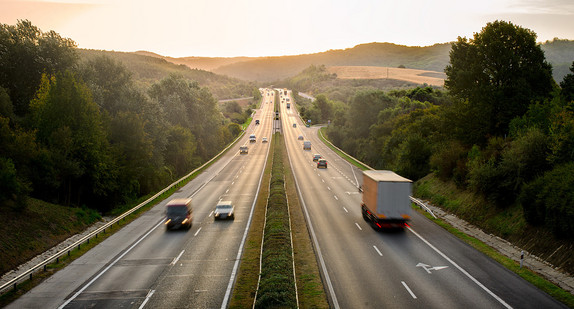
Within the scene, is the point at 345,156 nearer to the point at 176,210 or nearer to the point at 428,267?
the point at 176,210

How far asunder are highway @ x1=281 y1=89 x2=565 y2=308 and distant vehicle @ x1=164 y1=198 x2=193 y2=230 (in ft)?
33.2

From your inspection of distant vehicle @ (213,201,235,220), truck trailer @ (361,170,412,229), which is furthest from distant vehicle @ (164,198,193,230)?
truck trailer @ (361,170,412,229)

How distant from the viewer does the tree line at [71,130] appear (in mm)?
31047

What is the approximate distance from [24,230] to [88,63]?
119 ft

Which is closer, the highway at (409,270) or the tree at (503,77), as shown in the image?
the highway at (409,270)

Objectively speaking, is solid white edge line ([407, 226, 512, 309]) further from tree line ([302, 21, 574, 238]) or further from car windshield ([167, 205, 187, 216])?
car windshield ([167, 205, 187, 216])

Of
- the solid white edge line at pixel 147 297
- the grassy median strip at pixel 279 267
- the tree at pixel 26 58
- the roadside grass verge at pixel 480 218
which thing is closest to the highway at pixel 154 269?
the solid white edge line at pixel 147 297

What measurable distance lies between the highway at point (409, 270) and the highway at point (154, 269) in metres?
5.94

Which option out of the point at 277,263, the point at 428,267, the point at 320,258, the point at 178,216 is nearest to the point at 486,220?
the point at 428,267

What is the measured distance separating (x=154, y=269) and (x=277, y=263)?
714cm

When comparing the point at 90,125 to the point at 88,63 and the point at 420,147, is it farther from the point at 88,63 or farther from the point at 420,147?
the point at 420,147

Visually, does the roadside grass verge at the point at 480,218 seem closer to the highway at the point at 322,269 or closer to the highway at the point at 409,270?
the highway at the point at 409,270

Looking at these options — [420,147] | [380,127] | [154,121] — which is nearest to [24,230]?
[154,121]

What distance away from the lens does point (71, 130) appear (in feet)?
117
